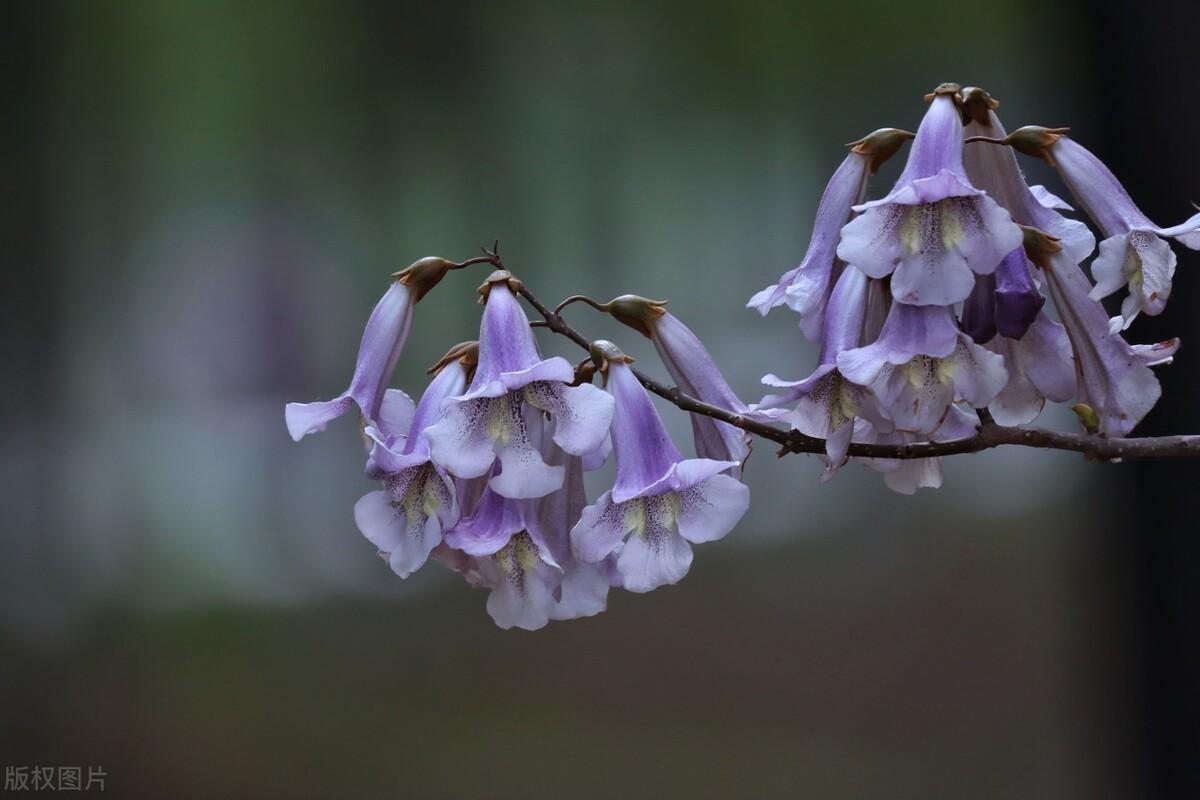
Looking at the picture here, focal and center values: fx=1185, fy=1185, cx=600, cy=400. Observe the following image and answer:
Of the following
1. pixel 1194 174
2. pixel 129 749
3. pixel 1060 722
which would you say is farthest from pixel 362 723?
pixel 1194 174

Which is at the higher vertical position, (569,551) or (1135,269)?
(1135,269)

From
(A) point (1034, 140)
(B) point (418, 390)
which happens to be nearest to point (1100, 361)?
(A) point (1034, 140)

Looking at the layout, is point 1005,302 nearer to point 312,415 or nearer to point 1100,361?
point 1100,361

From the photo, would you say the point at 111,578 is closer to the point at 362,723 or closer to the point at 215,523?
the point at 215,523

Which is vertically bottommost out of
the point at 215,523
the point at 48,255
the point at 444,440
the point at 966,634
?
the point at 966,634

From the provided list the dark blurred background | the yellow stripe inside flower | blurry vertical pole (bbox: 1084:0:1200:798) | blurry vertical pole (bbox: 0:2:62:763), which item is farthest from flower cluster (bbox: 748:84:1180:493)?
blurry vertical pole (bbox: 0:2:62:763)

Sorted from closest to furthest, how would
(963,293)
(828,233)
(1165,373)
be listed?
(963,293)
(828,233)
(1165,373)

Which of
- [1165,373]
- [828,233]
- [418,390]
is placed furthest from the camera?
[418,390]

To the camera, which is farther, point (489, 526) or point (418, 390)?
point (418, 390)
